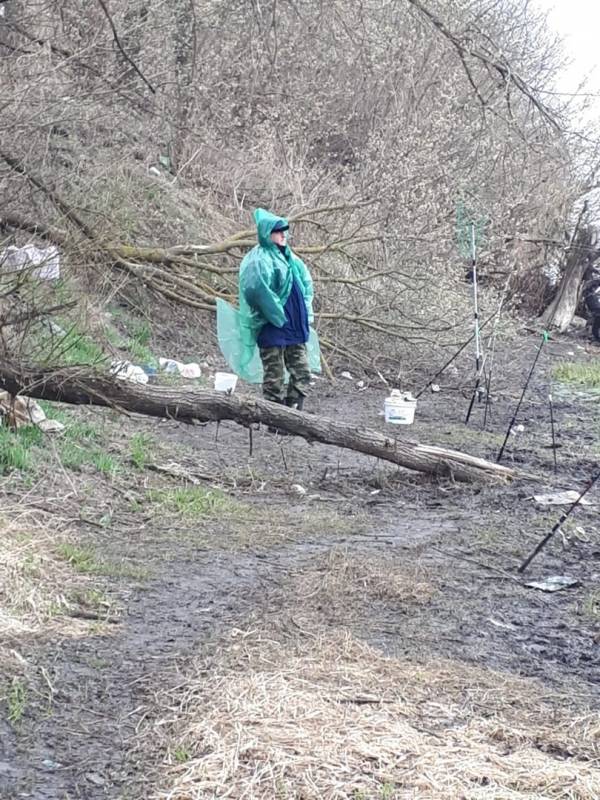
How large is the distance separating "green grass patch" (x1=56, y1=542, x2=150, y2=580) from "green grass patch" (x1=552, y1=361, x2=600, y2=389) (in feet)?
33.3

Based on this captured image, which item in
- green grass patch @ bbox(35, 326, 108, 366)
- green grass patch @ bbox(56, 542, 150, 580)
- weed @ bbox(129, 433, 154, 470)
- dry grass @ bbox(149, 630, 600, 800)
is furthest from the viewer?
weed @ bbox(129, 433, 154, 470)

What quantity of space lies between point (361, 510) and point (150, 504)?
138cm

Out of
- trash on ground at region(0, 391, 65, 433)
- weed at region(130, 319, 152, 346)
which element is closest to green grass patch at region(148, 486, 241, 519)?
trash on ground at region(0, 391, 65, 433)

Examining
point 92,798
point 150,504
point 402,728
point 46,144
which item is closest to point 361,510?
point 150,504

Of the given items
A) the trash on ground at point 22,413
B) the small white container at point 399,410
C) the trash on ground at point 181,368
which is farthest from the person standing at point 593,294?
the trash on ground at point 22,413

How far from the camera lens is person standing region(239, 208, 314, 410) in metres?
9.25

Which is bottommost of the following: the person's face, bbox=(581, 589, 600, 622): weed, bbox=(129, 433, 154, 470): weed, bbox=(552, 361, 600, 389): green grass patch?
bbox=(129, 433, 154, 470): weed

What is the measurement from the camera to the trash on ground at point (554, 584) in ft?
17.1

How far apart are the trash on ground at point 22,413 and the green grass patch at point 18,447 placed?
6 centimetres

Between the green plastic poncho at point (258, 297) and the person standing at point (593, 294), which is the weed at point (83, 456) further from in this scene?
the person standing at point (593, 294)

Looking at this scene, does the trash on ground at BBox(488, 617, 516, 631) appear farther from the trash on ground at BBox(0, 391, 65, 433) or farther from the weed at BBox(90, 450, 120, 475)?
the trash on ground at BBox(0, 391, 65, 433)

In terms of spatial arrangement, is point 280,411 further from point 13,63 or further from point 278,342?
point 13,63

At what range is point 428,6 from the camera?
8.02 metres

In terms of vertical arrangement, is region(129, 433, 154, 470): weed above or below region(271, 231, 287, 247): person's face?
below
